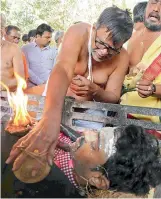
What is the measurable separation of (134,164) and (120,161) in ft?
0.21

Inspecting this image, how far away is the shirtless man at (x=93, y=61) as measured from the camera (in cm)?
197

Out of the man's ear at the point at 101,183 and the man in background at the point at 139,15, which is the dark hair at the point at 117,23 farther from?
the man's ear at the point at 101,183

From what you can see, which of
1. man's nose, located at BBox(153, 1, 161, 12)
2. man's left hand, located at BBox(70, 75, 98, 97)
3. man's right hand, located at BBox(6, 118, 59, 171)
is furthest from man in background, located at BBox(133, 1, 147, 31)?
man's right hand, located at BBox(6, 118, 59, 171)

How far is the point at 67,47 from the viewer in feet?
7.34

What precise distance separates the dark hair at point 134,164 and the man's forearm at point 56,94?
0.33 m

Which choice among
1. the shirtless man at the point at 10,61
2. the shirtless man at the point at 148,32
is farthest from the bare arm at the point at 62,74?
the shirtless man at the point at 10,61

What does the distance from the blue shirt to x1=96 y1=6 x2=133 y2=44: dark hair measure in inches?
86.3

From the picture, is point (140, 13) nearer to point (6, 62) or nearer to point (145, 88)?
point (145, 88)

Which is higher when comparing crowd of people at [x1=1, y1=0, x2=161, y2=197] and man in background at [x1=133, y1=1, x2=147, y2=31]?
man in background at [x1=133, y1=1, x2=147, y2=31]

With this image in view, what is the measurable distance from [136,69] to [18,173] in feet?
4.30

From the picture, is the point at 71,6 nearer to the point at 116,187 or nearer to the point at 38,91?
the point at 38,91

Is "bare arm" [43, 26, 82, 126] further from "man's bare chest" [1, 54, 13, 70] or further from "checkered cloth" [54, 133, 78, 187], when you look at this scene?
"man's bare chest" [1, 54, 13, 70]

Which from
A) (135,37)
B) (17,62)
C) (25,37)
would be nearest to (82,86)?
(135,37)

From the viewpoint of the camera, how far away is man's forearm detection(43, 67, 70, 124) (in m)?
1.68
